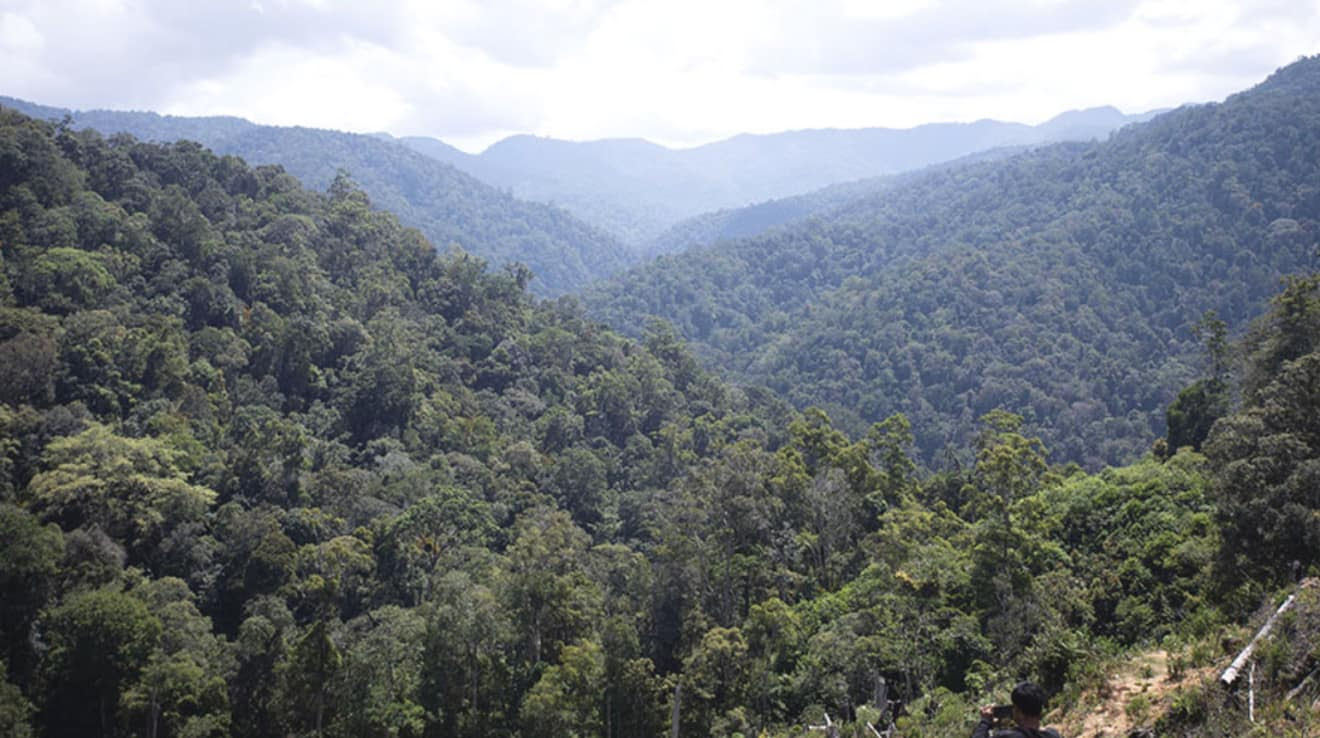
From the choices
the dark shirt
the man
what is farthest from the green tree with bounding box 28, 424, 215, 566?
the man

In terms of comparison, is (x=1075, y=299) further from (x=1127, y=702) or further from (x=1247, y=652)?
(x=1247, y=652)

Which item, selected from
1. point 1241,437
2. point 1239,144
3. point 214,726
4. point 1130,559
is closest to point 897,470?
point 1130,559

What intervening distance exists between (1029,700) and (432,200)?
19872 cm

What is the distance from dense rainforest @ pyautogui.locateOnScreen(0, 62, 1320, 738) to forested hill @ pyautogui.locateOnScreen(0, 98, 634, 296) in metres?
125

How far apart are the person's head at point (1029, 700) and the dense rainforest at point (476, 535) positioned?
12.7ft

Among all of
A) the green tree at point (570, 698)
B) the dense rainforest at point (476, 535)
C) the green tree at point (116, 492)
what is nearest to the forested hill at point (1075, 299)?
the dense rainforest at point (476, 535)

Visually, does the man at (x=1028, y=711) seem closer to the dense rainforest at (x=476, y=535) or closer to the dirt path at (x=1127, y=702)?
the dense rainforest at (x=476, y=535)

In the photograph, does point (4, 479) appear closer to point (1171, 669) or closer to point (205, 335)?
point (205, 335)

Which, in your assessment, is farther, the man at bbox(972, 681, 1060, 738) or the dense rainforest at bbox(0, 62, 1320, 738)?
the dense rainforest at bbox(0, 62, 1320, 738)

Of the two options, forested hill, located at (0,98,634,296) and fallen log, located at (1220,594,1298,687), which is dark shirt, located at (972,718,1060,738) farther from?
forested hill, located at (0,98,634,296)

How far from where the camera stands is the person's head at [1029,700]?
466 centimetres

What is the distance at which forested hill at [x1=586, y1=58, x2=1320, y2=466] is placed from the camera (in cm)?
7812

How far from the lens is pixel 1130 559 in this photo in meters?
18.0

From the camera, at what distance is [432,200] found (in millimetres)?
190250
